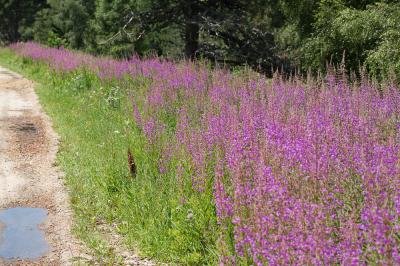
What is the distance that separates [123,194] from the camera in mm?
6602

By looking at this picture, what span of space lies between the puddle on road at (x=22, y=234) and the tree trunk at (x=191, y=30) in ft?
38.8

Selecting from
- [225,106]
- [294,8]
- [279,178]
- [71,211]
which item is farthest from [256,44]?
[279,178]

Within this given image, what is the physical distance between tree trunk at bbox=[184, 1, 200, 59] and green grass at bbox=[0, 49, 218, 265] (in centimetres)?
662

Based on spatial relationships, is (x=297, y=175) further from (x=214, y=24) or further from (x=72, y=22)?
(x=72, y=22)

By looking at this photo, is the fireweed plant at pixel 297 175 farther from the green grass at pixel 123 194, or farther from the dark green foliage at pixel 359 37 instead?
the dark green foliage at pixel 359 37

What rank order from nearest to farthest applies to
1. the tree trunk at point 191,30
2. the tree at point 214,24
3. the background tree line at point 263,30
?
the background tree line at point 263,30
the tree at point 214,24
the tree trunk at point 191,30

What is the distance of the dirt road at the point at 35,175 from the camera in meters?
5.69

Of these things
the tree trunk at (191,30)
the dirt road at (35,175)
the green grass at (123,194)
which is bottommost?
the dirt road at (35,175)

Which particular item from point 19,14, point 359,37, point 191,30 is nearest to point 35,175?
point 359,37

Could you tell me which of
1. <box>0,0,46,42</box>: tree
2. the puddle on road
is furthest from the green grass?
<box>0,0,46,42</box>: tree

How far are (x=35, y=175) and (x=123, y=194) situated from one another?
7.35 feet

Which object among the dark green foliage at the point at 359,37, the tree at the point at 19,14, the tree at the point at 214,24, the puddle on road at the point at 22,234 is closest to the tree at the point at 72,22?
the tree at the point at 214,24

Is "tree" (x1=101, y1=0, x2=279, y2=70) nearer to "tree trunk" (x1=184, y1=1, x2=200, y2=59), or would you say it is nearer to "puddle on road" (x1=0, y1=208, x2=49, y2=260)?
"tree trunk" (x1=184, y1=1, x2=200, y2=59)

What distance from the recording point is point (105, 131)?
922 centimetres
